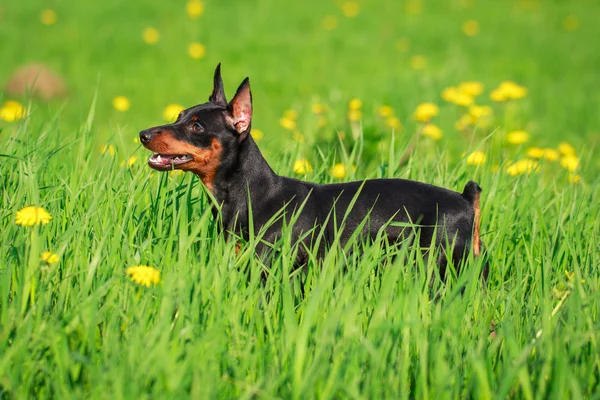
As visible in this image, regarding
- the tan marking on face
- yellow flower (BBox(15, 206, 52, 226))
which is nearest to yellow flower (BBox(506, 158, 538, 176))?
the tan marking on face

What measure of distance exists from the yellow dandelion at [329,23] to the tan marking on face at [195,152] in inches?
375

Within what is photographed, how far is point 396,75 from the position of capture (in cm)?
962

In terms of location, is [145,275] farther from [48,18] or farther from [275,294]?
[48,18]

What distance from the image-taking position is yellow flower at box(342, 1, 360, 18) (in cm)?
1388

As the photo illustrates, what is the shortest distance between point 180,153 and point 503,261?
168cm

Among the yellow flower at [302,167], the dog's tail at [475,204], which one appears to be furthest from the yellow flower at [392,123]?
the dog's tail at [475,204]

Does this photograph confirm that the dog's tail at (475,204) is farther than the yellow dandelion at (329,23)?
No

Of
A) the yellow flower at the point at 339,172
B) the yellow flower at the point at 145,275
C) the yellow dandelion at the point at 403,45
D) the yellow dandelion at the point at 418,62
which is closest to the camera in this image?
the yellow flower at the point at 145,275

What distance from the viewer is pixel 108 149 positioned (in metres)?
4.24

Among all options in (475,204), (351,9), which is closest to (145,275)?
(475,204)

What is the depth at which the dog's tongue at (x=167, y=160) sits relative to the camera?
11.8 ft

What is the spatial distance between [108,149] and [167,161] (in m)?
0.76

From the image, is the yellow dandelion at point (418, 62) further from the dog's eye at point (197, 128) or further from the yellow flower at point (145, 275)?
the yellow flower at point (145, 275)

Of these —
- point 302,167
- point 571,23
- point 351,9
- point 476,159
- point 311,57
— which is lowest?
point 302,167
